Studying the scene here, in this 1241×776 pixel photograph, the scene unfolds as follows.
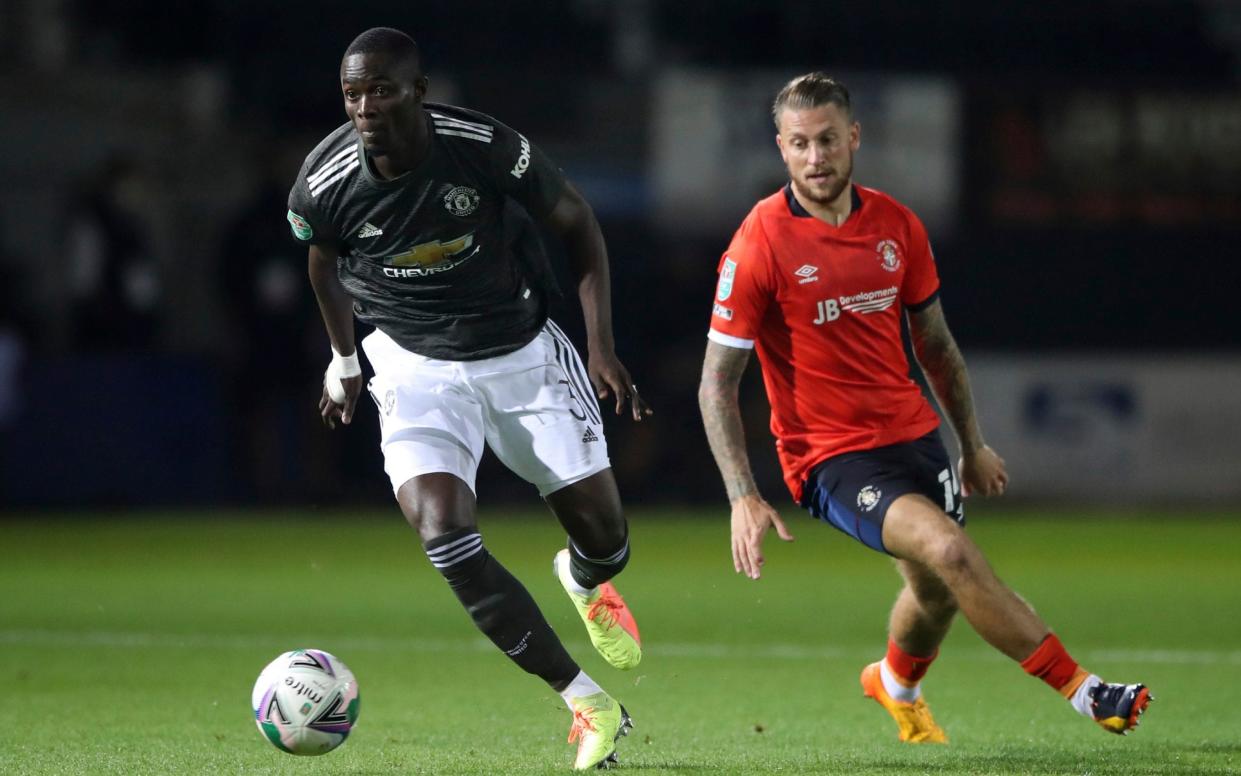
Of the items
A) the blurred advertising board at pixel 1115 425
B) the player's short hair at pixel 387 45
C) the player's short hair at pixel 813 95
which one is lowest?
the blurred advertising board at pixel 1115 425

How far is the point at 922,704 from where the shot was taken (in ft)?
21.9

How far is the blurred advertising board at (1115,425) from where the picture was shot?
1705 cm

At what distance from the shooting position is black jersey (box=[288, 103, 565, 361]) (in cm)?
600

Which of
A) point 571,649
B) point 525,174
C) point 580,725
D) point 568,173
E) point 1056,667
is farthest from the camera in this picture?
point 568,173

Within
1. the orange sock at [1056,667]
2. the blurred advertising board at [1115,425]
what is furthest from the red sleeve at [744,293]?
the blurred advertising board at [1115,425]

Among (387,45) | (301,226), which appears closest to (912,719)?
(301,226)

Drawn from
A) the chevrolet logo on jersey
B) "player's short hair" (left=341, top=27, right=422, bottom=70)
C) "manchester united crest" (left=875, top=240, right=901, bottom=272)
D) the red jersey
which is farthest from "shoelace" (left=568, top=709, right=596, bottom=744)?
"player's short hair" (left=341, top=27, right=422, bottom=70)

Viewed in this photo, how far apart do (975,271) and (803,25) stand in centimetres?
341

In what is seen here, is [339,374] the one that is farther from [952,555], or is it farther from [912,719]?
[912,719]

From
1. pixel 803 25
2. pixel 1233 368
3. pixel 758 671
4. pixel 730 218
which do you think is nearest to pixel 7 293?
pixel 730 218

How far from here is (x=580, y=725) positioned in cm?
584

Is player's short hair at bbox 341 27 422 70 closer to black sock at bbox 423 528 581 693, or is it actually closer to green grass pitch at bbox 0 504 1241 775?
black sock at bbox 423 528 581 693

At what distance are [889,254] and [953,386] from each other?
0.55 m

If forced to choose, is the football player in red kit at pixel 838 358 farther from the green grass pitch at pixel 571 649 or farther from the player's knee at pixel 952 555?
the green grass pitch at pixel 571 649
